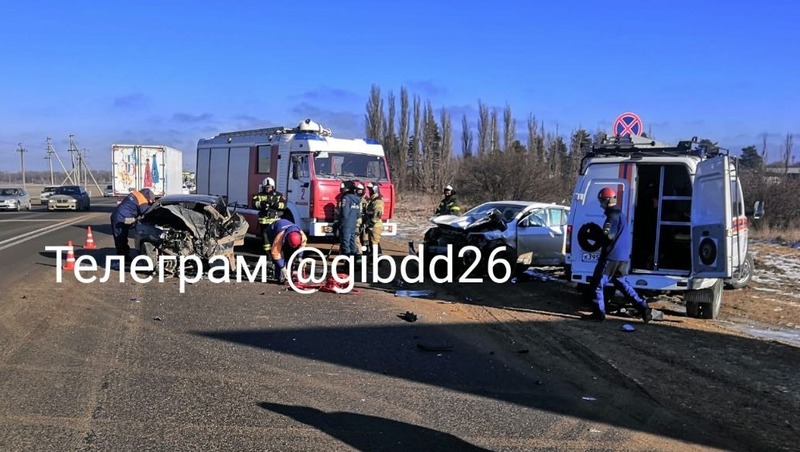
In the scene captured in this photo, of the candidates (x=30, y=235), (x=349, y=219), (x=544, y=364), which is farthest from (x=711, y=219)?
(x=30, y=235)

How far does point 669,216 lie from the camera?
975 centimetres

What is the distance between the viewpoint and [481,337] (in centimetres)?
753

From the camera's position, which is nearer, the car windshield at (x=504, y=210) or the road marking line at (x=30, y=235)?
the car windshield at (x=504, y=210)

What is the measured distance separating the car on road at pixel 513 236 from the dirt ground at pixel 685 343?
1.65 feet

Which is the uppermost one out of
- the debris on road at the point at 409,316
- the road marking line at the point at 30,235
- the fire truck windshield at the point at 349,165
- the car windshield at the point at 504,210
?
the fire truck windshield at the point at 349,165

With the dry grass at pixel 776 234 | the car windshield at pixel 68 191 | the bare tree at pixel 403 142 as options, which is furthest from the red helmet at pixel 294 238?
the bare tree at pixel 403 142

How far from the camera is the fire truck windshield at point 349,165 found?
14.9 meters

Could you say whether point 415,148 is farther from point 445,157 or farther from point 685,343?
point 685,343

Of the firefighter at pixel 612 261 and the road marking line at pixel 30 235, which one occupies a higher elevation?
the firefighter at pixel 612 261

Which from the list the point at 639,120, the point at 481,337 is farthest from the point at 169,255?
the point at 639,120

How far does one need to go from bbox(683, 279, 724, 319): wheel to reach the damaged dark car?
808 centimetres

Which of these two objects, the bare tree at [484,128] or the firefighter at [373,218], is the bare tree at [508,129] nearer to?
the bare tree at [484,128]

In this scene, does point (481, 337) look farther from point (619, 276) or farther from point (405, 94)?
point (405, 94)

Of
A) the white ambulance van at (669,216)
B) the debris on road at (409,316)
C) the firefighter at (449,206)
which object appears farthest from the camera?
the firefighter at (449,206)
